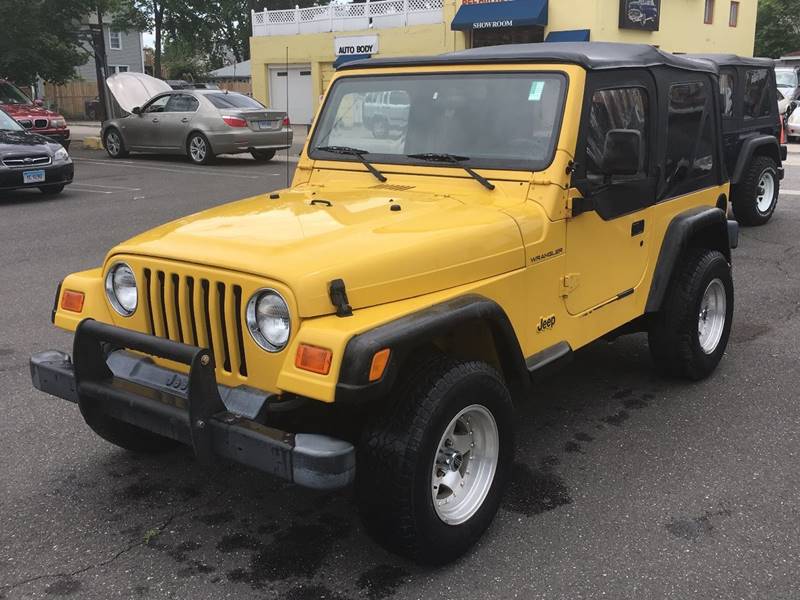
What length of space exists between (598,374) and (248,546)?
8.84 feet

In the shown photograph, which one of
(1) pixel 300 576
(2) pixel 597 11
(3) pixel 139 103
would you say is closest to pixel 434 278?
(1) pixel 300 576

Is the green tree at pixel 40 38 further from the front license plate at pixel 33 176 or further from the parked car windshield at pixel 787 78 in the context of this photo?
the parked car windshield at pixel 787 78

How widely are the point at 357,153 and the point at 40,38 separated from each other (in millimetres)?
19381

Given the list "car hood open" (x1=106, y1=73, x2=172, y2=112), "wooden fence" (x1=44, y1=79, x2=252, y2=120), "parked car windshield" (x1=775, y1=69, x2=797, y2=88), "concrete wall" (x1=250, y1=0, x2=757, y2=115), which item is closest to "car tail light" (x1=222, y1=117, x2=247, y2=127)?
"car hood open" (x1=106, y1=73, x2=172, y2=112)

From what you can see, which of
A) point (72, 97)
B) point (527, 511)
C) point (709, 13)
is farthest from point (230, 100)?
point (72, 97)

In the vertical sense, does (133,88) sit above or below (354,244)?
above

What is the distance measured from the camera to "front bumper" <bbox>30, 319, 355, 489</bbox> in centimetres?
255

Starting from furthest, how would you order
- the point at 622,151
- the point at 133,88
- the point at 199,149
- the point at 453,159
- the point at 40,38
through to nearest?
the point at 40,38, the point at 199,149, the point at 133,88, the point at 453,159, the point at 622,151

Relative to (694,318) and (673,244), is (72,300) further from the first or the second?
(694,318)

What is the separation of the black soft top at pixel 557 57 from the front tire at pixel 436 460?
1584 mm

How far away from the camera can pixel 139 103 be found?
16.6 meters

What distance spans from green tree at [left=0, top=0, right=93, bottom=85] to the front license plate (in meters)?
10.0

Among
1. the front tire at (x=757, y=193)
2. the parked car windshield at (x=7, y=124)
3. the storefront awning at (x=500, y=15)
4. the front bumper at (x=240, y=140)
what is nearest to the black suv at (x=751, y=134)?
the front tire at (x=757, y=193)

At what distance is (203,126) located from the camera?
54.0 feet
